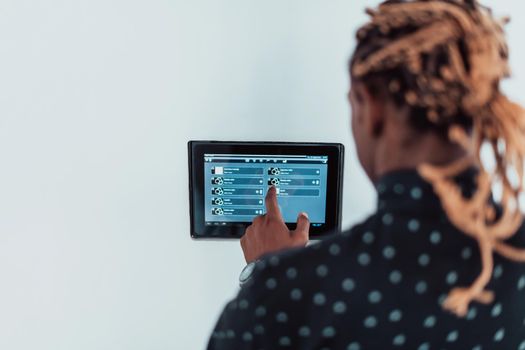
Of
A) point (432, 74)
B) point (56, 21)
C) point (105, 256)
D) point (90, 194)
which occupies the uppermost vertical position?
point (56, 21)

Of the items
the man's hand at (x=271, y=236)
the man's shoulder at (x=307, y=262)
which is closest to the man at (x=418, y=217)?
the man's shoulder at (x=307, y=262)

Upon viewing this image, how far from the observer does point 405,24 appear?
21.6 inches

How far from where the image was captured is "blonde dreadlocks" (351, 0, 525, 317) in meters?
0.53

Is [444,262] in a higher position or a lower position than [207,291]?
higher

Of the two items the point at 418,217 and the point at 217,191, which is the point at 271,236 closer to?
the point at 217,191

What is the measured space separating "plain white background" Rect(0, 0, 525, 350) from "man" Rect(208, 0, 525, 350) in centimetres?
46

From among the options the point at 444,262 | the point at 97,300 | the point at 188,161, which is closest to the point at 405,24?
the point at 444,262

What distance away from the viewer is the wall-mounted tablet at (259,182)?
3.26ft

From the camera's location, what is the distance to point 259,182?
3.35 ft

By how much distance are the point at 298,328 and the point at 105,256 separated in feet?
2.22

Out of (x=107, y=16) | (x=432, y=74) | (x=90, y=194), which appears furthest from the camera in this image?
(x=90, y=194)

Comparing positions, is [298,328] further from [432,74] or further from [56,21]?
[56,21]

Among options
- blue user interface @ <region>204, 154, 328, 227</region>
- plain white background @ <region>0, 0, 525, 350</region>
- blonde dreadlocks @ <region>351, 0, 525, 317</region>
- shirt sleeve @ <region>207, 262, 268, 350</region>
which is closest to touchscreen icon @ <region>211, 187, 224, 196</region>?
blue user interface @ <region>204, 154, 328, 227</region>

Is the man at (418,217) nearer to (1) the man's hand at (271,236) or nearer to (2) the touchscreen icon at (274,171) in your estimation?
(1) the man's hand at (271,236)
